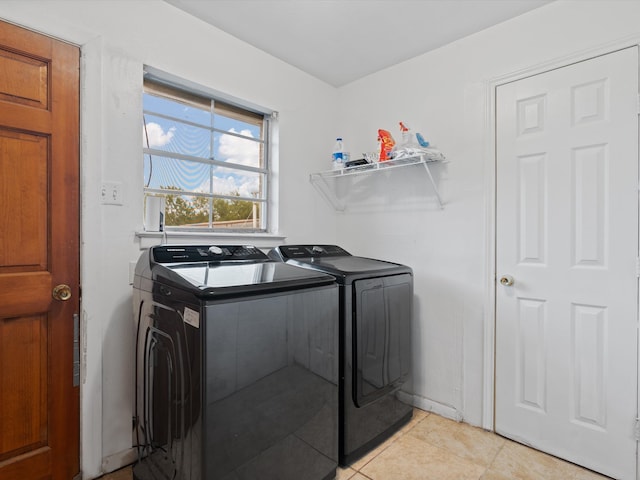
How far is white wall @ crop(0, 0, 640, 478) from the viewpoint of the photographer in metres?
1.71

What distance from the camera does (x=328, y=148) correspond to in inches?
119

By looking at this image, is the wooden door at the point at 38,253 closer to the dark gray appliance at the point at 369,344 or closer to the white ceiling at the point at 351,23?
the white ceiling at the point at 351,23

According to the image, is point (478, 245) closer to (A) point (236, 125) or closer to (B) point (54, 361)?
(A) point (236, 125)

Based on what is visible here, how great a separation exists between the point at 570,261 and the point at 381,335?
110 centimetres

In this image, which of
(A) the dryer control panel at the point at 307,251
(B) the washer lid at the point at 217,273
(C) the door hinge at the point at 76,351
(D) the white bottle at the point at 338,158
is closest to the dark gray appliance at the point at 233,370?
(B) the washer lid at the point at 217,273

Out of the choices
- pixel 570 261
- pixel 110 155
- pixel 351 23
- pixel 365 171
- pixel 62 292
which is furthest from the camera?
pixel 365 171

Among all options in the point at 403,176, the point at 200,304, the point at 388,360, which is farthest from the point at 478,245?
the point at 200,304

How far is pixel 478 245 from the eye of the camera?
222 centimetres

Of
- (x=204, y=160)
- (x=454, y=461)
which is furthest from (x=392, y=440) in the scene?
(x=204, y=160)

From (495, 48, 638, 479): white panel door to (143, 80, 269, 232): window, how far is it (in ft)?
5.41

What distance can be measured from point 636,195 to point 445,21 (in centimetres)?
142

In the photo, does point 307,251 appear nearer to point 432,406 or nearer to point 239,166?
point 239,166

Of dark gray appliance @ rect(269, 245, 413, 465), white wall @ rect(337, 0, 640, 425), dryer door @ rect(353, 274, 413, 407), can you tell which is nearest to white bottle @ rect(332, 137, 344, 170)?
white wall @ rect(337, 0, 640, 425)

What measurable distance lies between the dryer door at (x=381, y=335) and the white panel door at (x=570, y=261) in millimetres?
566
